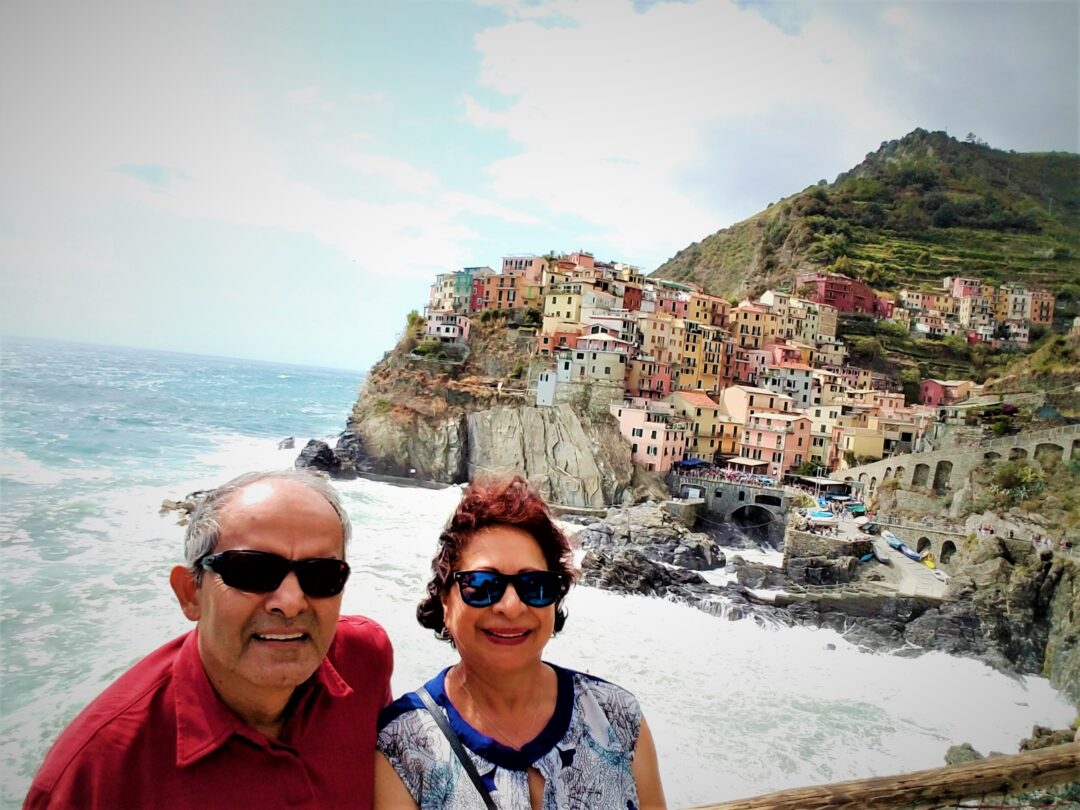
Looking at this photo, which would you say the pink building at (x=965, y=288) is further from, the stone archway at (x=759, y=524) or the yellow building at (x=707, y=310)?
the stone archway at (x=759, y=524)

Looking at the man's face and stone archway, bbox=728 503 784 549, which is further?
stone archway, bbox=728 503 784 549

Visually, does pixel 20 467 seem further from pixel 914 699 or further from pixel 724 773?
pixel 914 699

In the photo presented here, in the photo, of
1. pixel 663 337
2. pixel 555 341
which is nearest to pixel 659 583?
pixel 555 341

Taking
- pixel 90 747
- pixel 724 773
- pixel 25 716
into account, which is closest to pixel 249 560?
pixel 90 747

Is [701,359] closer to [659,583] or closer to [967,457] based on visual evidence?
[967,457]

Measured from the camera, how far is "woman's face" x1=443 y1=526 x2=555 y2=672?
4.33 feet

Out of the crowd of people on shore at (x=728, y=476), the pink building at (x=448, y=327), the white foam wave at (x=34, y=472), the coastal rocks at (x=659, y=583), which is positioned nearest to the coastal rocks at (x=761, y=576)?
the coastal rocks at (x=659, y=583)

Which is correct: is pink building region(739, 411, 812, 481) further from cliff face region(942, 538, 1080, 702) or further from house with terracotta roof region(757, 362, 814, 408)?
cliff face region(942, 538, 1080, 702)

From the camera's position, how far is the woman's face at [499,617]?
1.32m

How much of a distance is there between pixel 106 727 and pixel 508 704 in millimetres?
705

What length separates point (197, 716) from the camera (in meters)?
1.04

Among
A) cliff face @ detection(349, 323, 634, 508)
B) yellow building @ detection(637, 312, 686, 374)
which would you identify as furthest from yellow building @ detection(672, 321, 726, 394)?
cliff face @ detection(349, 323, 634, 508)

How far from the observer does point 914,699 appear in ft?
36.0

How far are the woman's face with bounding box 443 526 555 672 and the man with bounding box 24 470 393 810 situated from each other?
8.8 inches
